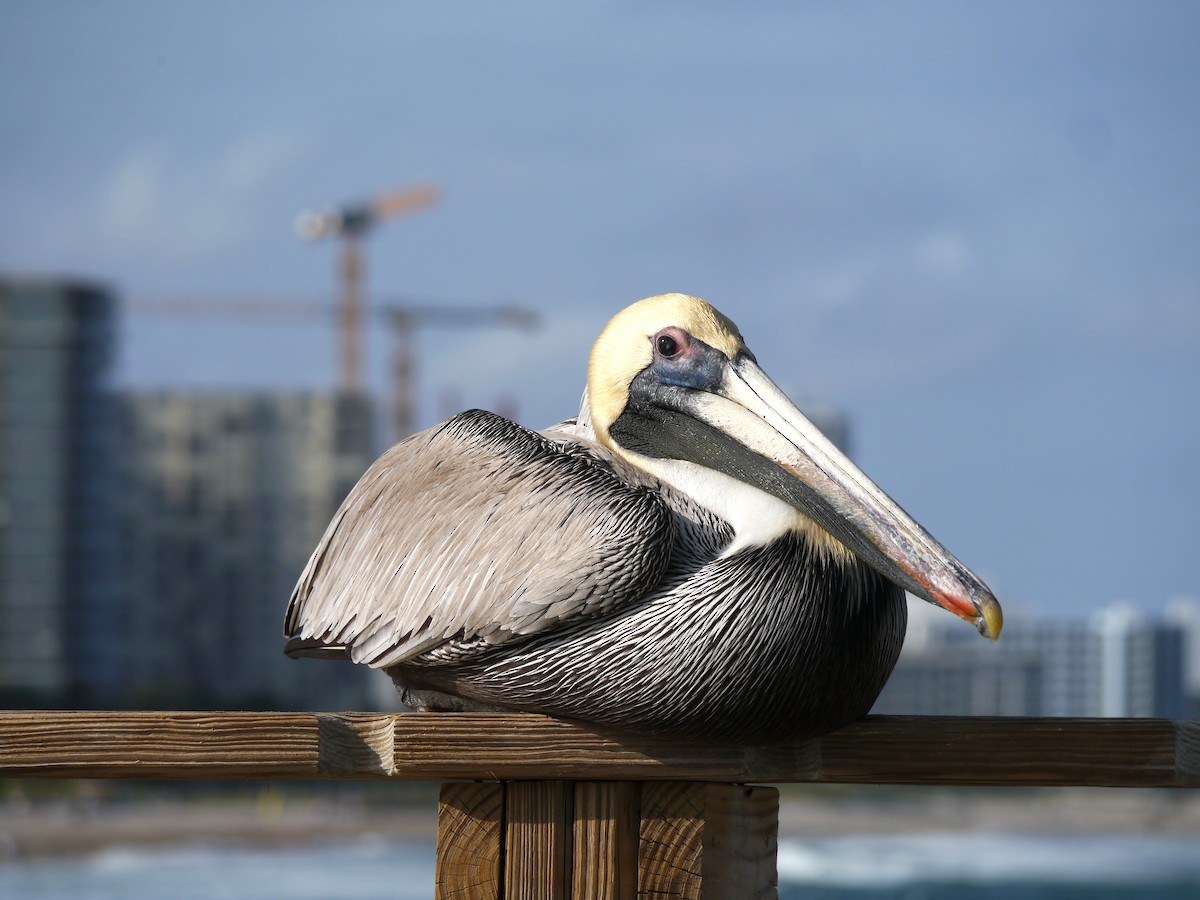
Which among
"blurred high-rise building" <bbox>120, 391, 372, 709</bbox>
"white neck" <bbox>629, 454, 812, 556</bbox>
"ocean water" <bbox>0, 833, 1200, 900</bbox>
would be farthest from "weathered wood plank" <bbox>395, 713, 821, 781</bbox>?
"blurred high-rise building" <bbox>120, 391, 372, 709</bbox>

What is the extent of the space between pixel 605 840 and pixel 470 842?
8.4 inches

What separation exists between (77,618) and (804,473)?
63495mm

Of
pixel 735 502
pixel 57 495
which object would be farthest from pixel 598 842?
pixel 57 495

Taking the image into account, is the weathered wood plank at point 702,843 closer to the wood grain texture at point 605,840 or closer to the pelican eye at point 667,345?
the wood grain texture at point 605,840

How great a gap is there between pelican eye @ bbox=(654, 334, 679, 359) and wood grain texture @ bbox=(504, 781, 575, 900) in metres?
0.75

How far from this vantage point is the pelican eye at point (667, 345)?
2947 mm

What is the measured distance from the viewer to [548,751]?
2.67 metres

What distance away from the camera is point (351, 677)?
71.3 meters

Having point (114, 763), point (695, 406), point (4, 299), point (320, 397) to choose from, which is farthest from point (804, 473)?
point (320, 397)

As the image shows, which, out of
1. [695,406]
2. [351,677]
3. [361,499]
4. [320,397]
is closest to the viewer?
[695,406]

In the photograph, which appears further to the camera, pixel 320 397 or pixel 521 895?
pixel 320 397

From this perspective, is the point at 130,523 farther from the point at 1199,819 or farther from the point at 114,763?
the point at 114,763

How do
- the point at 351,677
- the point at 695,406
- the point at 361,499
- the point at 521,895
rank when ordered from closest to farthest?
the point at 521,895, the point at 695,406, the point at 361,499, the point at 351,677

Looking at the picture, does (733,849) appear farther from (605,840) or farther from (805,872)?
(805,872)
